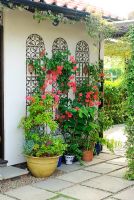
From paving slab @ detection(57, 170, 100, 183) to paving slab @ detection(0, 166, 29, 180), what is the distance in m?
0.74

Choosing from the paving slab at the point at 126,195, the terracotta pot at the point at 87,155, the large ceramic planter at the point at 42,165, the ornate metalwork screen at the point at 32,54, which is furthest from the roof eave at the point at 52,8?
the paving slab at the point at 126,195

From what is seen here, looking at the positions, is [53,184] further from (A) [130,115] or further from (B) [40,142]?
(A) [130,115]

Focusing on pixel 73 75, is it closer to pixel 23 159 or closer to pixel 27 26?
pixel 27 26

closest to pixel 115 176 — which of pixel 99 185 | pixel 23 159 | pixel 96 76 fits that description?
pixel 99 185

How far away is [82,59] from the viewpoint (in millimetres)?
9781

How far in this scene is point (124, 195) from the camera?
6.70 metres

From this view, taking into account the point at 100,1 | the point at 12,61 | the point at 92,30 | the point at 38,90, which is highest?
the point at 100,1

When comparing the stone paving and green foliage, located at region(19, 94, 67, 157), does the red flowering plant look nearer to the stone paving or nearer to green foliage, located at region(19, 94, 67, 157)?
green foliage, located at region(19, 94, 67, 157)

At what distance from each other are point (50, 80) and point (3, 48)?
1.24m

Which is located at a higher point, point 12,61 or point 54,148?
point 12,61

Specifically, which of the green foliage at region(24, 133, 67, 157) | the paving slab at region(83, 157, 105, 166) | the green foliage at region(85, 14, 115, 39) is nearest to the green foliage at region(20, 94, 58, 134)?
the green foliage at region(24, 133, 67, 157)

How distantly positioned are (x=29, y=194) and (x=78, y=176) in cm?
142

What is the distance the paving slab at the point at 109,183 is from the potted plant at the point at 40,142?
825 millimetres

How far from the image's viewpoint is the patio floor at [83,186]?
663 centimetres
